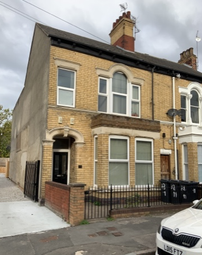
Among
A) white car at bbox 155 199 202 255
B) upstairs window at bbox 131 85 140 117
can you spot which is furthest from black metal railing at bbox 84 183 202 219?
white car at bbox 155 199 202 255

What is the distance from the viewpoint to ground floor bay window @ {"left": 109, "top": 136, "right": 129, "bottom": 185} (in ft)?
31.5

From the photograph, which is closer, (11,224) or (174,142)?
(11,224)

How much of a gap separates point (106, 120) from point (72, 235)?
4.93 metres

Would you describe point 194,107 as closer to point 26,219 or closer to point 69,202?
point 69,202

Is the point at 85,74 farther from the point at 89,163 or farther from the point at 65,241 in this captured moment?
the point at 65,241

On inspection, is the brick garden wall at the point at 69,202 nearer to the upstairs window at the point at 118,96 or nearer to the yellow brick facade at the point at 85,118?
the yellow brick facade at the point at 85,118

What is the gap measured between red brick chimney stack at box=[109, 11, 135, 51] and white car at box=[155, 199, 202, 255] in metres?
12.4

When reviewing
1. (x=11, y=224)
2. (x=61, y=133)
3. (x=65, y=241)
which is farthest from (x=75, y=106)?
(x=65, y=241)

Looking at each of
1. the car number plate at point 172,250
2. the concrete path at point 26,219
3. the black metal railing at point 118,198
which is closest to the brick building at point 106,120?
the black metal railing at point 118,198

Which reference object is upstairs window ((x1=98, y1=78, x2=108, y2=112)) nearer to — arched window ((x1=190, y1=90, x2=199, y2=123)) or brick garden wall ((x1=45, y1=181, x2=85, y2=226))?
brick garden wall ((x1=45, y1=181, x2=85, y2=226))

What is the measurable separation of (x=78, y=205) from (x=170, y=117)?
7767mm

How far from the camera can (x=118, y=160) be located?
9734 millimetres

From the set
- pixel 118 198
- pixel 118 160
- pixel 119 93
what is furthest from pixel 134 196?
pixel 119 93

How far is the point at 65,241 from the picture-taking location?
17.4ft
